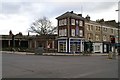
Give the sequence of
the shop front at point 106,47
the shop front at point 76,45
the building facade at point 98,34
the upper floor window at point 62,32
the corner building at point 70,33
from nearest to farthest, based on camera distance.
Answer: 1. the shop front at point 76,45
2. the corner building at point 70,33
3. the upper floor window at point 62,32
4. the building facade at point 98,34
5. the shop front at point 106,47

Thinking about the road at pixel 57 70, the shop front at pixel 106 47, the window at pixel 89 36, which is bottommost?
the road at pixel 57 70

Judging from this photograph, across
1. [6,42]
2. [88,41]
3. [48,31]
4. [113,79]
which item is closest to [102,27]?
[88,41]

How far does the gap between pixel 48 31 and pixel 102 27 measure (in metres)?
20.4

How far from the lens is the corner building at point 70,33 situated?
5244 centimetres

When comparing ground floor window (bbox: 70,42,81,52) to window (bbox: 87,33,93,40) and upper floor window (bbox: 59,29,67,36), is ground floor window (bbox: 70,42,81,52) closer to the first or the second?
upper floor window (bbox: 59,29,67,36)

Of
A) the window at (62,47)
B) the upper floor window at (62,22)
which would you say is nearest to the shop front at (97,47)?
the window at (62,47)

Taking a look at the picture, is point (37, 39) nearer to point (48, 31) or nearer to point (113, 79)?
point (48, 31)

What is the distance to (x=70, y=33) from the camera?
173ft

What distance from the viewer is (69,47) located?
172ft

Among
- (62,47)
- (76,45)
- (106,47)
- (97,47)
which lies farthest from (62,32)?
(106,47)

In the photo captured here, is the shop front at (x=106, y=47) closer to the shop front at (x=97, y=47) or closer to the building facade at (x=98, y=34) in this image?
the building facade at (x=98, y=34)

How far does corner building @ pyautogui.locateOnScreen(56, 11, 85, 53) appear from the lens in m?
52.4

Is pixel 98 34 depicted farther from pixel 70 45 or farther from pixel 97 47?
pixel 70 45

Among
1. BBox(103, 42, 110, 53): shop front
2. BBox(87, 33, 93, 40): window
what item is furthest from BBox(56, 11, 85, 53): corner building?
BBox(103, 42, 110, 53): shop front
